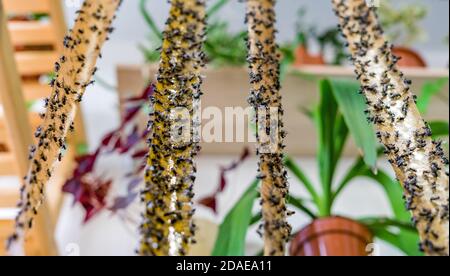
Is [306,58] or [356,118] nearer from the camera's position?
[356,118]

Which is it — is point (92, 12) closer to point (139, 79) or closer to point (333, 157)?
point (333, 157)

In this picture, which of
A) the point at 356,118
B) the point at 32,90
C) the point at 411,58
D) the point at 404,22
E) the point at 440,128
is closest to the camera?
the point at 356,118

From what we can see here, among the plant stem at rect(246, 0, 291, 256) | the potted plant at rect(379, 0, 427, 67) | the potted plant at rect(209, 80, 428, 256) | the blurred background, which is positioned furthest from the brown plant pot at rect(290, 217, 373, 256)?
the potted plant at rect(379, 0, 427, 67)

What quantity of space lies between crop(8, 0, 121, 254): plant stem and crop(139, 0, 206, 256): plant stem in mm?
49

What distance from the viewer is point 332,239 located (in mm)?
622

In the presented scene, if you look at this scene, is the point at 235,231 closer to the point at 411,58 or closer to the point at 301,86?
the point at 301,86

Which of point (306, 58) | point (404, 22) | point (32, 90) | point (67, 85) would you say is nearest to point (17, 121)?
point (32, 90)

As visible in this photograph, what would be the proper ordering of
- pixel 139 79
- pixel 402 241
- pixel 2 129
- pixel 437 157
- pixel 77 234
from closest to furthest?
pixel 437 157
pixel 402 241
pixel 2 129
pixel 77 234
pixel 139 79

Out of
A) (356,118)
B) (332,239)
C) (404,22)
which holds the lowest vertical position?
(332,239)

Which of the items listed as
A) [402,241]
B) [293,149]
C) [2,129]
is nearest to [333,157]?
[402,241]

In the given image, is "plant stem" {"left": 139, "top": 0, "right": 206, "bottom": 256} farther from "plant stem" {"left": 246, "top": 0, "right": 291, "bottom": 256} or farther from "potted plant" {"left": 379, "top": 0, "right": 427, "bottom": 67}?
"potted plant" {"left": 379, "top": 0, "right": 427, "bottom": 67}

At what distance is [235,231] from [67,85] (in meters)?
0.33

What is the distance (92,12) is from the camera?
347mm

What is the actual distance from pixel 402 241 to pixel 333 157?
166mm
